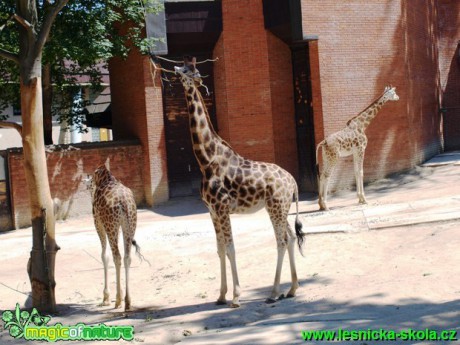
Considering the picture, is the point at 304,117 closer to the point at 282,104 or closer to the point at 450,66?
the point at 282,104

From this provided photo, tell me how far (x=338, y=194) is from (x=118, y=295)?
37.4 ft

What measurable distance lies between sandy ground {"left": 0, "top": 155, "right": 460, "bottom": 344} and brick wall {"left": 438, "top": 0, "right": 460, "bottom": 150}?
859cm

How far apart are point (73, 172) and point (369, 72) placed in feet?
32.8

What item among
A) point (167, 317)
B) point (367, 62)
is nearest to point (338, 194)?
point (367, 62)

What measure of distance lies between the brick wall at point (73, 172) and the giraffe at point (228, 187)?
995cm

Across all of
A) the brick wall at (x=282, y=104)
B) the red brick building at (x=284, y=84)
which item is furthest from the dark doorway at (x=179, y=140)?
the brick wall at (x=282, y=104)

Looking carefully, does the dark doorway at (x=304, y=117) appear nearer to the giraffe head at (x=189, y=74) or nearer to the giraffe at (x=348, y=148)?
the giraffe at (x=348, y=148)

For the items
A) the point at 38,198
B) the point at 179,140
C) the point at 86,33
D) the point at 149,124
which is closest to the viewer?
the point at 38,198

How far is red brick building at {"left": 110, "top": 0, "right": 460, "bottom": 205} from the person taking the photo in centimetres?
2052

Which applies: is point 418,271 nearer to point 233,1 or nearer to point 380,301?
point 380,301

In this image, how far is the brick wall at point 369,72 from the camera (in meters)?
20.4

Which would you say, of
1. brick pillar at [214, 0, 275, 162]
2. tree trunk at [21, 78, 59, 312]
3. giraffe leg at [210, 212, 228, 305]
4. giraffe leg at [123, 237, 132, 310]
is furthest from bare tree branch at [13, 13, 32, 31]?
brick pillar at [214, 0, 275, 162]

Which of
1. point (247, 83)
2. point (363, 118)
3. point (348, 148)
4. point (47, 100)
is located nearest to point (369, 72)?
point (363, 118)

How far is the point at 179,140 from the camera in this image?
72.3 feet
